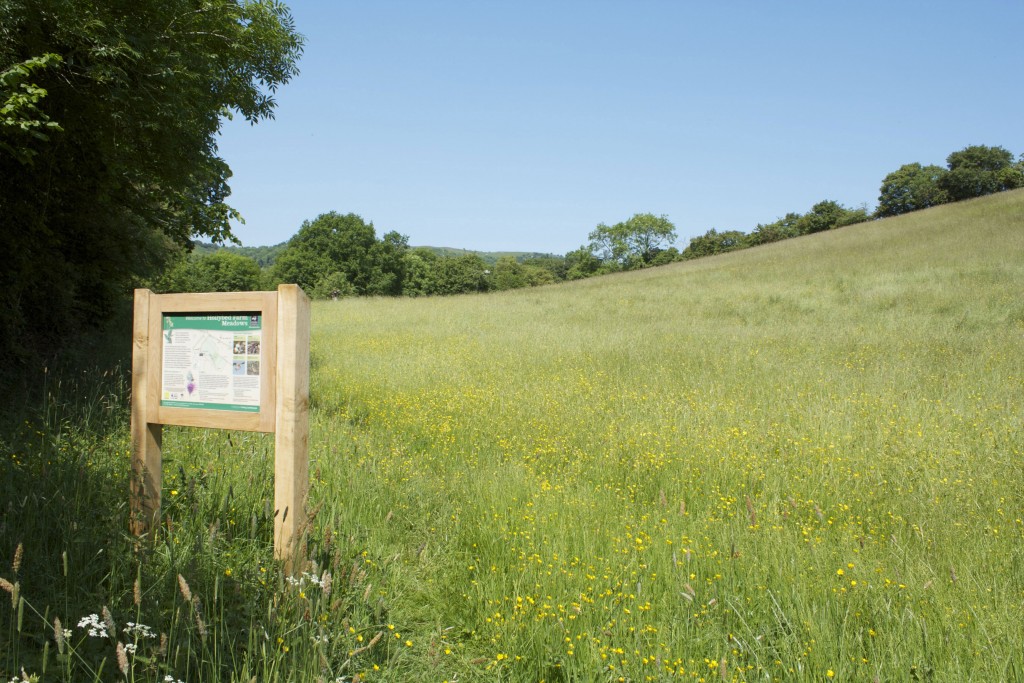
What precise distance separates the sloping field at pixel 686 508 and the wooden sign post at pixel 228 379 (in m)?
0.54

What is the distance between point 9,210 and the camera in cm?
875

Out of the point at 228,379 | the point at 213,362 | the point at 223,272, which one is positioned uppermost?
the point at 223,272

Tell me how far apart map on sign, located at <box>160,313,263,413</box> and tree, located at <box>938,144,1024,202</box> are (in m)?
75.1

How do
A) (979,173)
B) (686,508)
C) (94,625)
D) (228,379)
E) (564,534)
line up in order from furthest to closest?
(979,173) → (686,508) → (564,534) → (228,379) → (94,625)

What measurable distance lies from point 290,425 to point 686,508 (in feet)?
10.6

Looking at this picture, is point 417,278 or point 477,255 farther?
point 477,255

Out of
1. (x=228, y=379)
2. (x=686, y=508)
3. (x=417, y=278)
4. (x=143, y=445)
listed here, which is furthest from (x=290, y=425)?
(x=417, y=278)

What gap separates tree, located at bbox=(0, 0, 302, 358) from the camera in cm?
783

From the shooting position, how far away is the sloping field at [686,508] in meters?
3.13

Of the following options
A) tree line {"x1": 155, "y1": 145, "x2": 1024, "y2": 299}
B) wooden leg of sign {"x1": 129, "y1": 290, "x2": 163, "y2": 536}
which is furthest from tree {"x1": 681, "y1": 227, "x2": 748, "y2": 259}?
wooden leg of sign {"x1": 129, "y1": 290, "x2": 163, "y2": 536}

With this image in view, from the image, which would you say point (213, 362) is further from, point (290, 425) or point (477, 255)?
point (477, 255)

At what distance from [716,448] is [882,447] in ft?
5.28

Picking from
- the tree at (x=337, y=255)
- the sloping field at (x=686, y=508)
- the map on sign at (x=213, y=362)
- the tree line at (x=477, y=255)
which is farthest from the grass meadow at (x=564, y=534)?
the tree at (x=337, y=255)

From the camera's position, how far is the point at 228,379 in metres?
3.79
